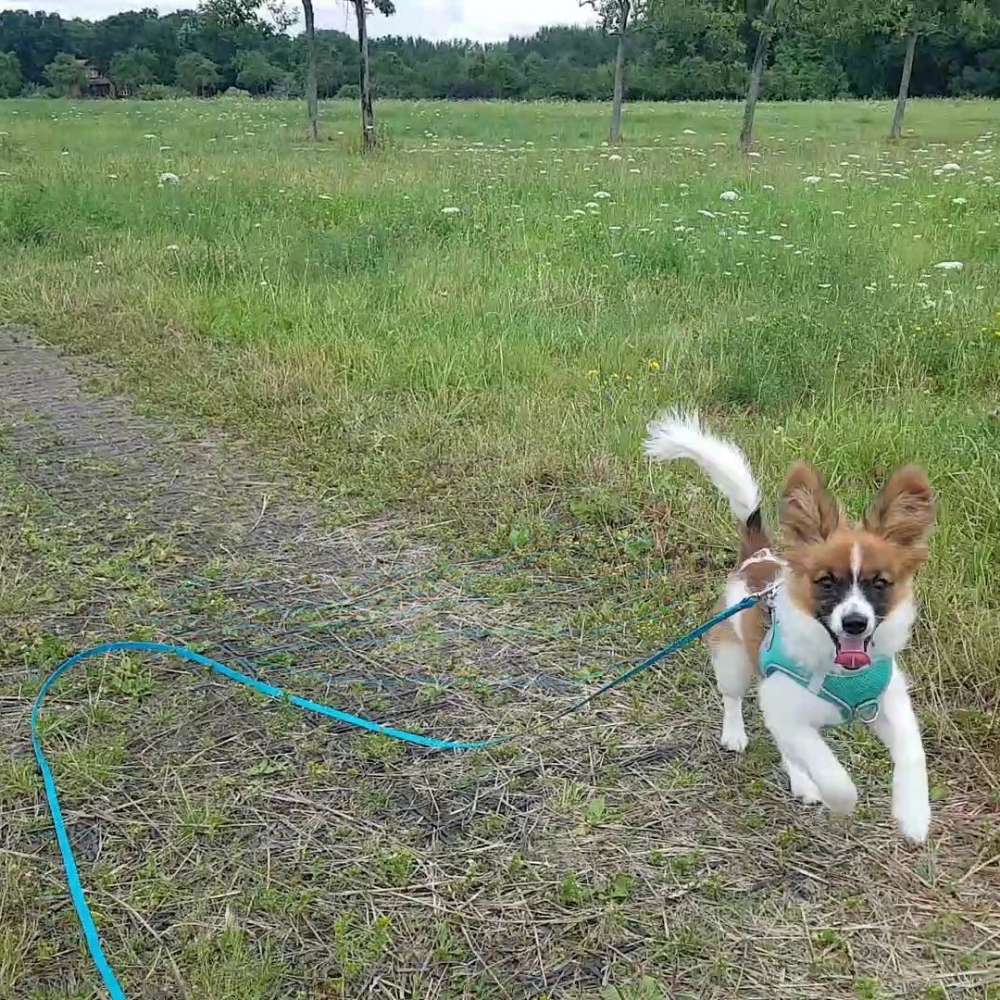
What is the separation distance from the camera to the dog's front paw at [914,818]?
7.90 ft

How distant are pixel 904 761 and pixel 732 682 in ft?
2.02

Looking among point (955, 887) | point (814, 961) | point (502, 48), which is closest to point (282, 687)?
point (814, 961)

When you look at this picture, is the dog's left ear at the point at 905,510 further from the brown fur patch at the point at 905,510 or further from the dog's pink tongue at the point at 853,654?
the dog's pink tongue at the point at 853,654

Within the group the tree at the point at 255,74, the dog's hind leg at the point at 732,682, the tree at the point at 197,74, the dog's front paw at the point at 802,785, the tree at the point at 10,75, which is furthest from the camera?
the tree at the point at 255,74

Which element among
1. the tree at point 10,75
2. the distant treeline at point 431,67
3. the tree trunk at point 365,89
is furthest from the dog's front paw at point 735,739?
the tree at point 10,75

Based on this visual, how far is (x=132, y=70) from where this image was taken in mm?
58312

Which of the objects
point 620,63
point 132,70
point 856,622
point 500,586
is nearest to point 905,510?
point 856,622

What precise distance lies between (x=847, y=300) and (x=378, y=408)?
3326mm

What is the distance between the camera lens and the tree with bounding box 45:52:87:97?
186 ft

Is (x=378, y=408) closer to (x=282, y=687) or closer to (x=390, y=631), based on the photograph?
(x=390, y=631)

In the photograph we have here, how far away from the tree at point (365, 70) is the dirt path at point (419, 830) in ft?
50.0

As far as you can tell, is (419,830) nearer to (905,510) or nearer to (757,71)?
(905,510)

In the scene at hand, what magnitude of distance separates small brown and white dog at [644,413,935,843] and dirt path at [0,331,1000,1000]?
26 cm

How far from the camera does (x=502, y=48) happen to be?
2864 inches
